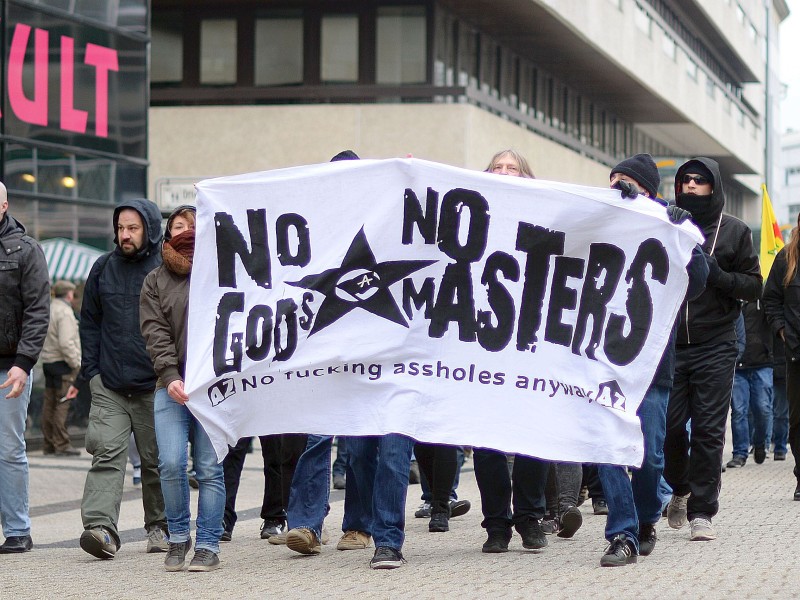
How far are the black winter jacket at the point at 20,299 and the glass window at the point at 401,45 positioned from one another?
Result: 17.4 meters

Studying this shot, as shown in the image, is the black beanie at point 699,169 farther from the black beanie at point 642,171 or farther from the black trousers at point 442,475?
the black trousers at point 442,475

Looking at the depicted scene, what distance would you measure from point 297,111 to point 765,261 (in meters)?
13.0

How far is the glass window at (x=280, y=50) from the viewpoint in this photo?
25953 millimetres

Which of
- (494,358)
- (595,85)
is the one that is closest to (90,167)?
(494,358)

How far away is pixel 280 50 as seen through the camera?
2600 centimetres

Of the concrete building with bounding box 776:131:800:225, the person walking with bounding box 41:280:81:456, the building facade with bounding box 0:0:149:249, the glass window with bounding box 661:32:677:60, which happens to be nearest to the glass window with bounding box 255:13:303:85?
the building facade with bounding box 0:0:149:249

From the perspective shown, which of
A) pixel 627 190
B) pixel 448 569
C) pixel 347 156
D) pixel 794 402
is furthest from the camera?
pixel 794 402

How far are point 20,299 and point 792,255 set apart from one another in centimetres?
558

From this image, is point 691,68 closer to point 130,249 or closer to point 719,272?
point 719,272

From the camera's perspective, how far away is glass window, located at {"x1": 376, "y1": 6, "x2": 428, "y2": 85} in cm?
2522

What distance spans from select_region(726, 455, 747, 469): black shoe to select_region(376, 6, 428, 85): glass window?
1282 centimetres

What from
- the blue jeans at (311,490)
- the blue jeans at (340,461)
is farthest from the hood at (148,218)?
the blue jeans at (340,461)

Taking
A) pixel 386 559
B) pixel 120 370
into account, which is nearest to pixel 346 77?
pixel 120 370

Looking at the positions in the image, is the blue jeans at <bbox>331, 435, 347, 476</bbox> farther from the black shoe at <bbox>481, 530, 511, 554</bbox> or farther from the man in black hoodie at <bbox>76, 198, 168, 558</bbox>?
the black shoe at <bbox>481, 530, 511, 554</bbox>
